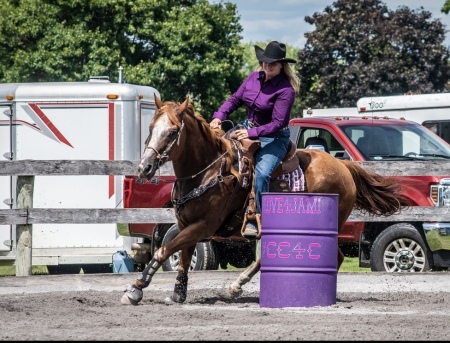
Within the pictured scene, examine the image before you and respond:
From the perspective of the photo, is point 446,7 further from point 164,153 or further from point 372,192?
point 164,153

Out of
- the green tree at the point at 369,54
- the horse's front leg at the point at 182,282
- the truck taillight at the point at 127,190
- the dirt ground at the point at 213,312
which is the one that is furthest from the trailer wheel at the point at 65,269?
the green tree at the point at 369,54

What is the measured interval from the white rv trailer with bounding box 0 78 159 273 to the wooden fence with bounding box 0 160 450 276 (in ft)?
11.6

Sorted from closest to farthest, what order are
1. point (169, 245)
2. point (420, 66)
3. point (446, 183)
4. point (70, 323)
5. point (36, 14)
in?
1. point (70, 323)
2. point (169, 245)
3. point (446, 183)
4. point (36, 14)
5. point (420, 66)

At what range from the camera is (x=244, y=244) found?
1403 cm

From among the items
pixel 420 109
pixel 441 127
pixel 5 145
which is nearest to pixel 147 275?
pixel 5 145

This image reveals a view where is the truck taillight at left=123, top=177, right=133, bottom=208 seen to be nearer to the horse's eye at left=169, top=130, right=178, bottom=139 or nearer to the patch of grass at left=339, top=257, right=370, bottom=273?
the patch of grass at left=339, top=257, right=370, bottom=273

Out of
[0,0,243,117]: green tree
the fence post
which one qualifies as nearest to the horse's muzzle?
the fence post

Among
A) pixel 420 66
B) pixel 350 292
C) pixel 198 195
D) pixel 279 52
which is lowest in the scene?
pixel 350 292

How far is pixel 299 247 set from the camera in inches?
358

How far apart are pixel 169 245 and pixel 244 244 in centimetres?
462

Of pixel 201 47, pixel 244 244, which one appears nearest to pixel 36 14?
pixel 201 47

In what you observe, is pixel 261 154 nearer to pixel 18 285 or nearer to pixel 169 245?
pixel 169 245

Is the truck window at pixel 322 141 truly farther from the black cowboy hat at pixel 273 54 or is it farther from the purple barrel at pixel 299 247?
the purple barrel at pixel 299 247

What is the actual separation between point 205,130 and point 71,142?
7.10m
